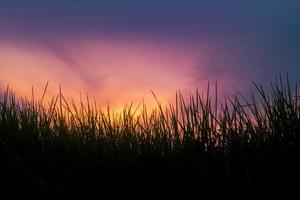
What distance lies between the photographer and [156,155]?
3.54m

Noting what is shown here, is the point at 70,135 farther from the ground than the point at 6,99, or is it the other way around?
the point at 6,99

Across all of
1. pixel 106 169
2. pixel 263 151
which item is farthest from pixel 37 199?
pixel 263 151

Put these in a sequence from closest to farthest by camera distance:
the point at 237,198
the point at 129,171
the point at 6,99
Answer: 1. the point at 237,198
2. the point at 129,171
3. the point at 6,99

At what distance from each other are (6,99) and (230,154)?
2.50m

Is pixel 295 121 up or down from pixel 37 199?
up

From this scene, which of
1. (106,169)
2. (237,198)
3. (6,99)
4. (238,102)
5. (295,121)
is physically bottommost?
(237,198)

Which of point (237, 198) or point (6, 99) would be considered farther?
point (6, 99)

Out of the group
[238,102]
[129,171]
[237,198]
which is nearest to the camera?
[237,198]

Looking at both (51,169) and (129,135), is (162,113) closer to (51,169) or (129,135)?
(129,135)

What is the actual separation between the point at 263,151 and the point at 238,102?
0.62 metres

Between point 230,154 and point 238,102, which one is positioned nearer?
point 230,154

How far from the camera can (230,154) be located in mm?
3299

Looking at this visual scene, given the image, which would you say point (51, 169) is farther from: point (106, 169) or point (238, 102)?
point (238, 102)

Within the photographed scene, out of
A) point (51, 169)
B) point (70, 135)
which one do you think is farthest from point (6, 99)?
point (51, 169)
